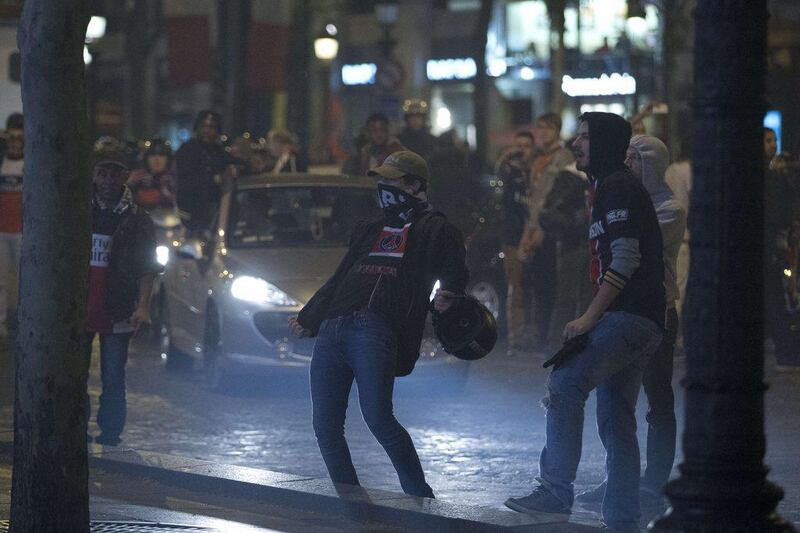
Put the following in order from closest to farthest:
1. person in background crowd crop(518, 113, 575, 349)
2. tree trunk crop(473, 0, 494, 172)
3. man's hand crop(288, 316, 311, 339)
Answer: man's hand crop(288, 316, 311, 339), person in background crowd crop(518, 113, 575, 349), tree trunk crop(473, 0, 494, 172)

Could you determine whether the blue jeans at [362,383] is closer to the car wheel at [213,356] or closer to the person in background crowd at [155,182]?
the car wheel at [213,356]

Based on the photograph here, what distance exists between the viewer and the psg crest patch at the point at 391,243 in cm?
884

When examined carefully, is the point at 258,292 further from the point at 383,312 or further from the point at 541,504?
the point at 541,504

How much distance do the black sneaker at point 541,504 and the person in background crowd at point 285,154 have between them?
11050 mm

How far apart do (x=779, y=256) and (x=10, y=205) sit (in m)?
6.81

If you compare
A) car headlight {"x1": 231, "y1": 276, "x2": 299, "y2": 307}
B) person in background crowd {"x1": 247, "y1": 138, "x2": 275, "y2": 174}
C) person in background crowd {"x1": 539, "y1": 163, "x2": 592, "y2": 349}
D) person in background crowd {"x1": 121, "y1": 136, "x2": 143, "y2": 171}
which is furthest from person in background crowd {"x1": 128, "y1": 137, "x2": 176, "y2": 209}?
car headlight {"x1": 231, "y1": 276, "x2": 299, "y2": 307}

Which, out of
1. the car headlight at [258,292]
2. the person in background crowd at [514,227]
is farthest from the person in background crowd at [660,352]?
the person in background crowd at [514,227]

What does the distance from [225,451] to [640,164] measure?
131 inches

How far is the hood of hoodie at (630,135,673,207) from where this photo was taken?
905cm

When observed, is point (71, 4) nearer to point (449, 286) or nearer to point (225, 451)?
point (449, 286)

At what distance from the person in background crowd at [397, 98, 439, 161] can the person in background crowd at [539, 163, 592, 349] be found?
10.2 ft

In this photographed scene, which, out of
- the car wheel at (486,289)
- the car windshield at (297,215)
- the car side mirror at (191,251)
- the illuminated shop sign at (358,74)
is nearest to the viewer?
the car side mirror at (191,251)

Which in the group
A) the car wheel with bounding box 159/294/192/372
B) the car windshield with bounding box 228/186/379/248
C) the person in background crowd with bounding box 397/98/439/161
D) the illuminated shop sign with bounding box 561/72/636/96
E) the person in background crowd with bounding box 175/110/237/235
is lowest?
the car wheel with bounding box 159/294/192/372

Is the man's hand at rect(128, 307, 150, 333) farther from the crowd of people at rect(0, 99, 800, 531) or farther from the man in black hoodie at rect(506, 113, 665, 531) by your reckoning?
the man in black hoodie at rect(506, 113, 665, 531)
